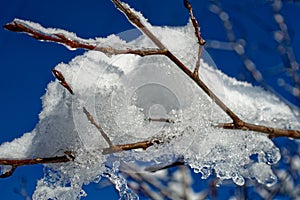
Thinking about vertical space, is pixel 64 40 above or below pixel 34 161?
above

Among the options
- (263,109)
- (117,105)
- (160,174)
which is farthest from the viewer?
(160,174)

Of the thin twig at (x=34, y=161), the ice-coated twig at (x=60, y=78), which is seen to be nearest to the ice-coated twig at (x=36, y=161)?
the thin twig at (x=34, y=161)

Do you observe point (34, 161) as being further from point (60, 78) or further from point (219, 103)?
point (219, 103)

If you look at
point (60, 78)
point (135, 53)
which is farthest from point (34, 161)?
point (135, 53)

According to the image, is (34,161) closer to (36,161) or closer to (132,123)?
(36,161)

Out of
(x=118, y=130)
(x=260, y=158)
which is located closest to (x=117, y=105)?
(x=118, y=130)

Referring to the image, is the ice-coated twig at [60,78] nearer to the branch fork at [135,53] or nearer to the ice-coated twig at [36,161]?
the branch fork at [135,53]

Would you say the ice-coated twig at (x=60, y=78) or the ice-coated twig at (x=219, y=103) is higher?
the ice-coated twig at (x=60, y=78)

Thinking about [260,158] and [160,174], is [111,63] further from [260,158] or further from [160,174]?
[160,174]
